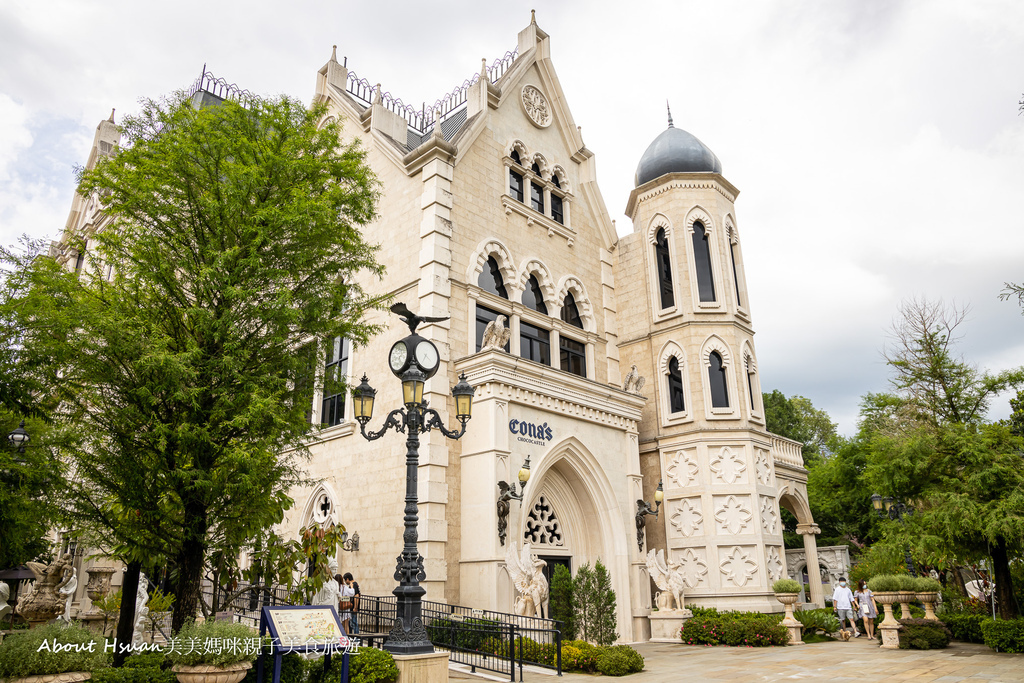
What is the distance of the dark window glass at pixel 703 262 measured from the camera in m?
23.5

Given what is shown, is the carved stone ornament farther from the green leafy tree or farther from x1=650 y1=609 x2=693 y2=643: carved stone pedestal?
x1=650 y1=609 x2=693 y2=643: carved stone pedestal

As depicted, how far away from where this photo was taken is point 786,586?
18625 mm

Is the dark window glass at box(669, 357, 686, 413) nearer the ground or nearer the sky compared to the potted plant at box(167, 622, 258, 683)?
nearer the sky

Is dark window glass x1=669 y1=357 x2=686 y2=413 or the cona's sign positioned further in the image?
dark window glass x1=669 y1=357 x2=686 y2=413

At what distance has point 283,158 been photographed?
11.0 m

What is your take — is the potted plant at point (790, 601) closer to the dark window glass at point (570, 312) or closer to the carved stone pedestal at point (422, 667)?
the dark window glass at point (570, 312)

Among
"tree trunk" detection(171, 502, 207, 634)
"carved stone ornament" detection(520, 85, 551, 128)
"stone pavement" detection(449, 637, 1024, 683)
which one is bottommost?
"stone pavement" detection(449, 637, 1024, 683)

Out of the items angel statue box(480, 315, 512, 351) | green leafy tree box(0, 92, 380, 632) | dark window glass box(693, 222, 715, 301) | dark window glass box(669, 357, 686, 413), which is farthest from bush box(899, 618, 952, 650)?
green leafy tree box(0, 92, 380, 632)

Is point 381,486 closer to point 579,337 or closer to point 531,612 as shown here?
point 531,612

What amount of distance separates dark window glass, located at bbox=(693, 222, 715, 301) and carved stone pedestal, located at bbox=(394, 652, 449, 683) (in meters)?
17.2

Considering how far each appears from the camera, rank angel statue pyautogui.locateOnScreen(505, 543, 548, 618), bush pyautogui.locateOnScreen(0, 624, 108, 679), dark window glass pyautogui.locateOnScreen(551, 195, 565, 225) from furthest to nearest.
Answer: dark window glass pyautogui.locateOnScreen(551, 195, 565, 225) < angel statue pyautogui.locateOnScreen(505, 543, 548, 618) < bush pyautogui.locateOnScreen(0, 624, 108, 679)

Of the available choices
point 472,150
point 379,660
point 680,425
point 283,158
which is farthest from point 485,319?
point 379,660

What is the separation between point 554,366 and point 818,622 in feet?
35.1

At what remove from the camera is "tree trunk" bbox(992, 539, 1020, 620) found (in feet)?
48.8
